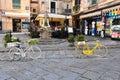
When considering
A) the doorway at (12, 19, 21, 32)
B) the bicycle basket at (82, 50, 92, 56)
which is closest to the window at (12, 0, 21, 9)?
the doorway at (12, 19, 21, 32)

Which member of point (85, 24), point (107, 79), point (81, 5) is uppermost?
point (81, 5)

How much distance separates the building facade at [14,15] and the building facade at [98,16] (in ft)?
26.8

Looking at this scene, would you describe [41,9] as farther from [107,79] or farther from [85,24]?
[107,79]

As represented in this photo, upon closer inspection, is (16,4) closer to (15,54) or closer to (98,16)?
(98,16)

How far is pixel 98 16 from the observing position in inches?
778

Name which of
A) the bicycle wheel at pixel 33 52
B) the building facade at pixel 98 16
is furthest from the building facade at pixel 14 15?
the bicycle wheel at pixel 33 52

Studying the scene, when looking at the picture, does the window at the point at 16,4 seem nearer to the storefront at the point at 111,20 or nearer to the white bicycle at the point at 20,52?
the storefront at the point at 111,20

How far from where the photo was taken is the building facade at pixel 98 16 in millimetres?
16781

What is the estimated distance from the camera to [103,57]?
27.9 ft

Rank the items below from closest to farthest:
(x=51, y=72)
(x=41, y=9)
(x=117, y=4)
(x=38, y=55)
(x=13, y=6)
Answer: (x=51, y=72), (x=38, y=55), (x=117, y=4), (x=13, y=6), (x=41, y=9)

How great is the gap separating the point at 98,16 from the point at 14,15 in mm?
13164

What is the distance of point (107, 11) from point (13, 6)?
50.2ft

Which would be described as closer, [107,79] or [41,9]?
[107,79]

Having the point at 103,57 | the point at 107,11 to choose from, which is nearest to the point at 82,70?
the point at 103,57
